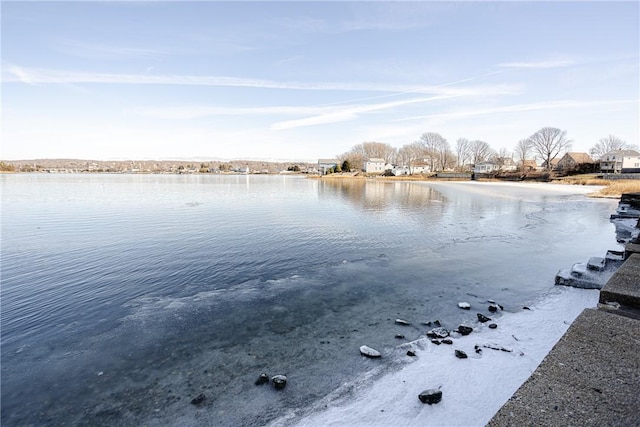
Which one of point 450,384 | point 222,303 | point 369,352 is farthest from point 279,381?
point 222,303

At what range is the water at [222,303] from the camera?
5.12 metres

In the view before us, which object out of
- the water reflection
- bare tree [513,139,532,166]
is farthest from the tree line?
the water reflection

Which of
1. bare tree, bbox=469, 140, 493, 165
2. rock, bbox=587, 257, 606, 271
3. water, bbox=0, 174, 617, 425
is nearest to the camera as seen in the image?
water, bbox=0, 174, 617, 425

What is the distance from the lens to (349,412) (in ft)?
14.9

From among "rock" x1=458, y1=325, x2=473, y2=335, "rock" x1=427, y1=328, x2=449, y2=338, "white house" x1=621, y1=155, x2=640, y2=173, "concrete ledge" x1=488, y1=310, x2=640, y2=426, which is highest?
"white house" x1=621, y1=155, x2=640, y2=173

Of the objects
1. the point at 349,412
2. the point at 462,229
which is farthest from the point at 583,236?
the point at 349,412

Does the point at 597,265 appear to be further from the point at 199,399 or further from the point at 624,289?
the point at 199,399

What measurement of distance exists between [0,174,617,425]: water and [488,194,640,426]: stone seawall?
292 centimetres

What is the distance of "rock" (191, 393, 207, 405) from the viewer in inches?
Result: 193

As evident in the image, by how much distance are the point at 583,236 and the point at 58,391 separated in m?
21.8

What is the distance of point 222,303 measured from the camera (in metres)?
8.48

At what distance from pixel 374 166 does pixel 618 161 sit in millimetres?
71467

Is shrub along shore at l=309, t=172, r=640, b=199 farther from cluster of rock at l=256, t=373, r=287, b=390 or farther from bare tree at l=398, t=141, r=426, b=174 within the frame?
cluster of rock at l=256, t=373, r=287, b=390

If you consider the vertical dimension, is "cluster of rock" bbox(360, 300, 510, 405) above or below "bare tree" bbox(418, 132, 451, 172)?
below
